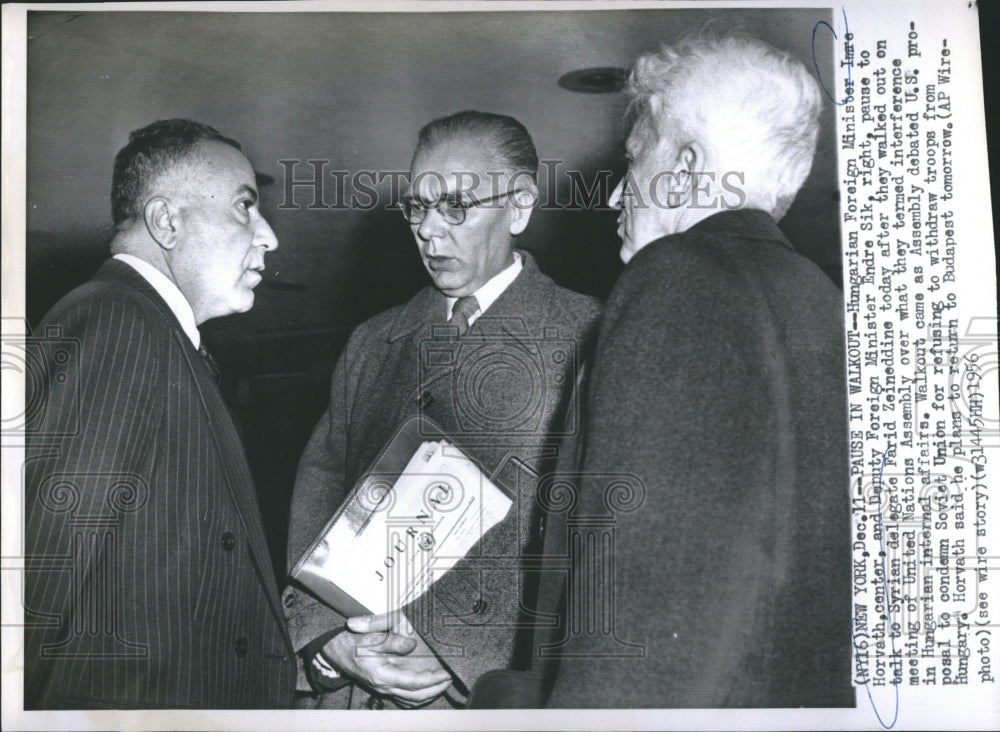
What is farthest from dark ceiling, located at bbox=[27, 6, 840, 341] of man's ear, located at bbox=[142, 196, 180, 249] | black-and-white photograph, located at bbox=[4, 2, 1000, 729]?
man's ear, located at bbox=[142, 196, 180, 249]

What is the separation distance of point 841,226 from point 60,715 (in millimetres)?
2538

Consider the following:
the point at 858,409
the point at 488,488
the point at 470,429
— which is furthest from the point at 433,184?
the point at 858,409

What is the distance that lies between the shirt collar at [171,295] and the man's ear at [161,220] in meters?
0.08

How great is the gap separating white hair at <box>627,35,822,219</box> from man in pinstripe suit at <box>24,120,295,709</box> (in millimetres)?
1298

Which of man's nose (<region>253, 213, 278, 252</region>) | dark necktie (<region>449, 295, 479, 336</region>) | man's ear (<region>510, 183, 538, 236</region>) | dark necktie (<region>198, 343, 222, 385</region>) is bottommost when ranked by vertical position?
dark necktie (<region>198, 343, 222, 385</region>)

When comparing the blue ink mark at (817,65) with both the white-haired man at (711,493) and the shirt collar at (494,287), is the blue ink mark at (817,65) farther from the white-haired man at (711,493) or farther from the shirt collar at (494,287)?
the shirt collar at (494,287)

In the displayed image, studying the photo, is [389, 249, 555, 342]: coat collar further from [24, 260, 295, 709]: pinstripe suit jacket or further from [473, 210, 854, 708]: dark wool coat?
[24, 260, 295, 709]: pinstripe suit jacket

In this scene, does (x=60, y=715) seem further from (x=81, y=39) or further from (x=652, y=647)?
(x=81, y=39)

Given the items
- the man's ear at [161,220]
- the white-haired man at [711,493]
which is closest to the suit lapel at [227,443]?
the man's ear at [161,220]

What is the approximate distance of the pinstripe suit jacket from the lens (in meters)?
2.37

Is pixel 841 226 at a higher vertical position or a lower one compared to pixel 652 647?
higher

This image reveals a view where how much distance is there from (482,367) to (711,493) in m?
0.70

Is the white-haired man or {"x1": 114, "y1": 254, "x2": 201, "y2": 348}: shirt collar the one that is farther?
{"x1": 114, "y1": 254, "x2": 201, "y2": 348}: shirt collar

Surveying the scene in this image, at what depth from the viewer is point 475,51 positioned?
2.52 metres
